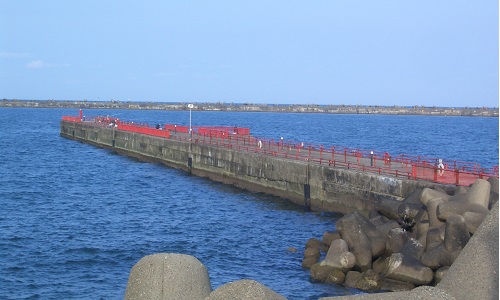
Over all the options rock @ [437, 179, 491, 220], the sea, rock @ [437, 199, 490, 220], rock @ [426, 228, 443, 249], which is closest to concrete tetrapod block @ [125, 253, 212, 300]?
the sea

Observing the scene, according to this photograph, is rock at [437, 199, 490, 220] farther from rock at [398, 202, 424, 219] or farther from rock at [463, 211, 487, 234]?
rock at [398, 202, 424, 219]

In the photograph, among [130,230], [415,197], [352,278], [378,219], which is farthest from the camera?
[130,230]


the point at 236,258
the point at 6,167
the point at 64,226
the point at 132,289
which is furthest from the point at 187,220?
the point at 6,167

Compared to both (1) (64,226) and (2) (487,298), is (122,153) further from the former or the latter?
(2) (487,298)

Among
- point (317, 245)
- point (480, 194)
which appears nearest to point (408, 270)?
point (480, 194)

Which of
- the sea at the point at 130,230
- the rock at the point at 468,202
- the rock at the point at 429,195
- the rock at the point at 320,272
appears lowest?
the sea at the point at 130,230

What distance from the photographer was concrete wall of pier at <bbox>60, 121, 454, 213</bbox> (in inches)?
1122

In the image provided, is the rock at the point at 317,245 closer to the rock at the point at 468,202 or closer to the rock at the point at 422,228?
the rock at the point at 422,228

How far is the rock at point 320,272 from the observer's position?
65.2ft

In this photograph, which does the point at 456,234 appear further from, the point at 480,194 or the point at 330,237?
the point at 330,237

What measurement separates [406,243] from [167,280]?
10.6 metres

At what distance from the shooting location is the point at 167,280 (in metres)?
10.1

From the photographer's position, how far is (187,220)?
100 ft

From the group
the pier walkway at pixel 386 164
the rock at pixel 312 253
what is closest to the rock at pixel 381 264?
the rock at pixel 312 253
